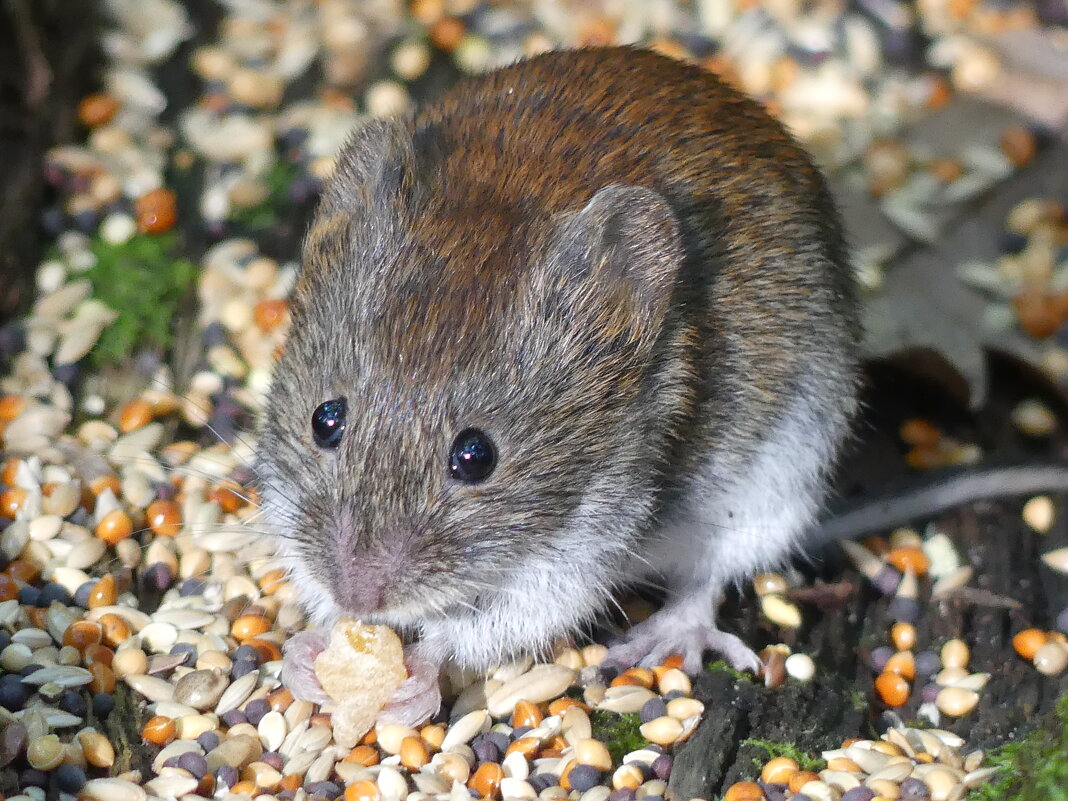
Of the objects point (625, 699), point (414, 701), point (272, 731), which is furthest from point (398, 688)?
point (625, 699)

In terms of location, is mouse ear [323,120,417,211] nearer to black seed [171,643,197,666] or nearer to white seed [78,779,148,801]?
black seed [171,643,197,666]

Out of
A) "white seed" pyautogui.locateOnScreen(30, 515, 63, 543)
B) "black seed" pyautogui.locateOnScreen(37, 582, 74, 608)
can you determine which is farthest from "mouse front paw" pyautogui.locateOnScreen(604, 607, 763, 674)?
"white seed" pyautogui.locateOnScreen(30, 515, 63, 543)

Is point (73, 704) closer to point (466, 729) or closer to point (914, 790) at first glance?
point (466, 729)

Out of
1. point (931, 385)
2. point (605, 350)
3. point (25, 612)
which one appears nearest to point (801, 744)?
point (605, 350)

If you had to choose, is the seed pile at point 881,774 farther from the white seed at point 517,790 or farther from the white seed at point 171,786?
the white seed at point 171,786

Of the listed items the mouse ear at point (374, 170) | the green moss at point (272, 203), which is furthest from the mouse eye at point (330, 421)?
the green moss at point (272, 203)

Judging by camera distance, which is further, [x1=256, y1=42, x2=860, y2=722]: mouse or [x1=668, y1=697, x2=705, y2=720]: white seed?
[x1=668, y1=697, x2=705, y2=720]: white seed
